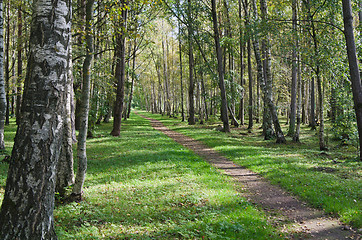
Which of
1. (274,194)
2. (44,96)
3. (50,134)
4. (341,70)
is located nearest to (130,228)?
(50,134)

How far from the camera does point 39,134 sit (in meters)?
2.96

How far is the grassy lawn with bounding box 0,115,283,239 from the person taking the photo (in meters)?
4.83

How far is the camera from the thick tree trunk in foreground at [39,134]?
9.43 feet

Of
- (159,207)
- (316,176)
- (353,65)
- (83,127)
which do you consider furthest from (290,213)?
(353,65)

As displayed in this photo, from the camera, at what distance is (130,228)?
Answer: 4.92 meters

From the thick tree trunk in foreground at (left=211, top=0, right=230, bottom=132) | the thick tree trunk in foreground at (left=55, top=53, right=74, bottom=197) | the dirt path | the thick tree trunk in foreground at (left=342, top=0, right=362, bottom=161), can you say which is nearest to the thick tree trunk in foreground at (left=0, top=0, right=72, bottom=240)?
the thick tree trunk in foreground at (left=55, top=53, right=74, bottom=197)

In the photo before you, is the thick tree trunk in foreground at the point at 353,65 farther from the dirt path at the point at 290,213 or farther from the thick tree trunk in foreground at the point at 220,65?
the thick tree trunk in foreground at the point at 220,65

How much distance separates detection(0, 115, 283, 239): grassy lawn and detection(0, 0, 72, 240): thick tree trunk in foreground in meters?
1.42

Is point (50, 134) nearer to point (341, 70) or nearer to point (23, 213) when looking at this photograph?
point (23, 213)

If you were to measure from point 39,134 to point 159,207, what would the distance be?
3.81m

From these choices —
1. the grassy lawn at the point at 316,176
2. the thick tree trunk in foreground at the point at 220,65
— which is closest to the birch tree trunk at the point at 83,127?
the grassy lawn at the point at 316,176

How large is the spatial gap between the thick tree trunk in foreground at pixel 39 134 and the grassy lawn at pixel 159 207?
1419mm

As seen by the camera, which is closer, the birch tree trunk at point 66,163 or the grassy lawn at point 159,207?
the grassy lawn at point 159,207

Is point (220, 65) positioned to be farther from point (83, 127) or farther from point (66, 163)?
point (66, 163)
